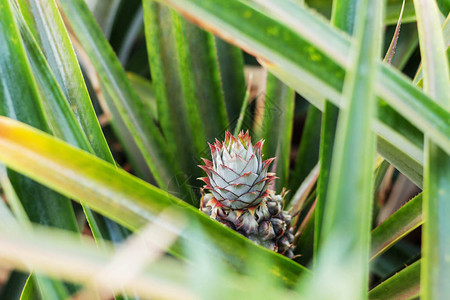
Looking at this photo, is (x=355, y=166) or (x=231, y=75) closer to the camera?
(x=355, y=166)

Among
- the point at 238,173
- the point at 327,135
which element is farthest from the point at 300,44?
the point at 238,173

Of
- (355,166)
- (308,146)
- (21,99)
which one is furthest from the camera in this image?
(308,146)

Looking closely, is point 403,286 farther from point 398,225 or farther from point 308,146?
point 308,146

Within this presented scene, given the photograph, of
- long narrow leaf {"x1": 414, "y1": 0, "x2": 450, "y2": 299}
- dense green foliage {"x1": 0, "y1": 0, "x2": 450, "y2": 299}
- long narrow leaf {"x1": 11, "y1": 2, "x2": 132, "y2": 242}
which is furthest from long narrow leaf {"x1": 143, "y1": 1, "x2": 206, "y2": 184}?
long narrow leaf {"x1": 414, "y1": 0, "x2": 450, "y2": 299}

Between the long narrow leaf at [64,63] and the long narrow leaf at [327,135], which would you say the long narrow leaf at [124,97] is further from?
the long narrow leaf at [327,135]

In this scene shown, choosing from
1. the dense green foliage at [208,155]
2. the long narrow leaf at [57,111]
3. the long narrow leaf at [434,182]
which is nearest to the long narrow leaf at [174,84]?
the dense green foliage at [208,155]

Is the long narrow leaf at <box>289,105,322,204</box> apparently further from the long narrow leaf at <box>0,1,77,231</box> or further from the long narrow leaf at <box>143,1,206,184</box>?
the long narrow leaf at <box>0,1,77,231</box>

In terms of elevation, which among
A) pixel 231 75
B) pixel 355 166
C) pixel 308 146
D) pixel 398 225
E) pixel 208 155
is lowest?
pixel 355 166

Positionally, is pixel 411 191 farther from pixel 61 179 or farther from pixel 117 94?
pixel 61 179
